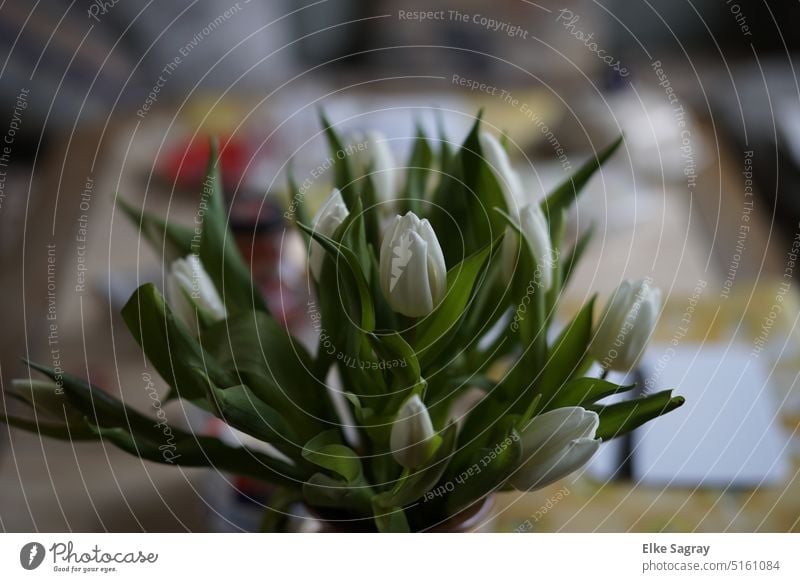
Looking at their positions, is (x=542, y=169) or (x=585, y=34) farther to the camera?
(x=585, y=34)

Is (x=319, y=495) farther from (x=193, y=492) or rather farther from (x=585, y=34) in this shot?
(x=585, y=34)

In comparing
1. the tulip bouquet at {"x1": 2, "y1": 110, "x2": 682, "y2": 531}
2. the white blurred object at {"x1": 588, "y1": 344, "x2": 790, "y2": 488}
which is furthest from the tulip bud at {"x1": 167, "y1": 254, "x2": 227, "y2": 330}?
the white blurred object at {"x1": 588, "y1": 344, "x2": 790, "y2": 488}

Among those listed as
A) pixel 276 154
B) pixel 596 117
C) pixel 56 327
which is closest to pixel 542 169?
pixel 596 117

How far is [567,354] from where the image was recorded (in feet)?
0.78

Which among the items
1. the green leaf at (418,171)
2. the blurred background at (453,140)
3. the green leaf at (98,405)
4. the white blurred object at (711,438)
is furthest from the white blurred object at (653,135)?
the green leaf at (98,405)

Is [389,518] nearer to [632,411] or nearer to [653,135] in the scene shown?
[632,411]

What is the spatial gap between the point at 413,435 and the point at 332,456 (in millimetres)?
26

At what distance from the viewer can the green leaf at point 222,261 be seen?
26cm

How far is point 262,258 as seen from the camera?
0.52m

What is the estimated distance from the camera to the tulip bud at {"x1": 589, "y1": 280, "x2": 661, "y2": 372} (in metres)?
0.22

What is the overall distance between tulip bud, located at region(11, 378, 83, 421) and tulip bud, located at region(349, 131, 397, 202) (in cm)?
12

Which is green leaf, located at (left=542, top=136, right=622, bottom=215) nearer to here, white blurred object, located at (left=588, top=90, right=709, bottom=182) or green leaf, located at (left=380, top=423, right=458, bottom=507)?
green leaf, located at (left=380, top=423, right=458, bottom=507)
